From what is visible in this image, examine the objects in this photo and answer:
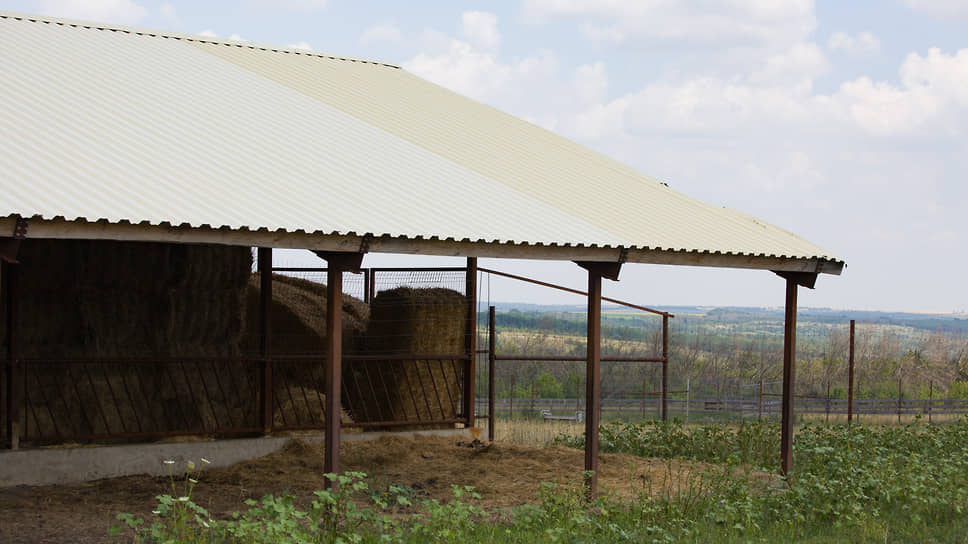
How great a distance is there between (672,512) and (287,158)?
180 inches

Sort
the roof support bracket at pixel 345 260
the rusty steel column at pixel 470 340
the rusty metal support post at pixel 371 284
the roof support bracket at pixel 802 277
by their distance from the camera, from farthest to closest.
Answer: the rusty steel column at pixel 470 340
the rusty metal support post at pixel 371 284
the roof support bracket at pixel 802 277
the roof support bracket at pixel 345 260

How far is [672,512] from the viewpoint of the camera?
8.32 metres

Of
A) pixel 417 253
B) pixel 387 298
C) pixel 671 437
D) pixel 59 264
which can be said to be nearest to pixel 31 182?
pixel 417 253

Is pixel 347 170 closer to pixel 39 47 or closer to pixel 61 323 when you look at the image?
pixel 61 323

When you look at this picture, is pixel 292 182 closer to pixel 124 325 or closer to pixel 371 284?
pixel 124 325

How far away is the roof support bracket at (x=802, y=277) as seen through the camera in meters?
10.4

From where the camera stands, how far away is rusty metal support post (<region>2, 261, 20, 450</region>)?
987 centimetres

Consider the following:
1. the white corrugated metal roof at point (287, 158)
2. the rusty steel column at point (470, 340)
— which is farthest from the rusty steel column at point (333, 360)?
the rusty steel column at point (470, 340)

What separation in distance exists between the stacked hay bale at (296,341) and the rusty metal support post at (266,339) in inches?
3.1

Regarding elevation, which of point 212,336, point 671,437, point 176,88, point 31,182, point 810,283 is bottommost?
point 671,437

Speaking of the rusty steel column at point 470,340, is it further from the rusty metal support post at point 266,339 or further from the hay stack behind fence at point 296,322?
the rusty metal support post at point 266,339

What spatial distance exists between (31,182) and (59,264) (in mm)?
3603

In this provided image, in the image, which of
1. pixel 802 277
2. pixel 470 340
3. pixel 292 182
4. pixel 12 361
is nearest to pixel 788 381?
pixel 802 277

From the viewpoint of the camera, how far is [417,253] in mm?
7820
